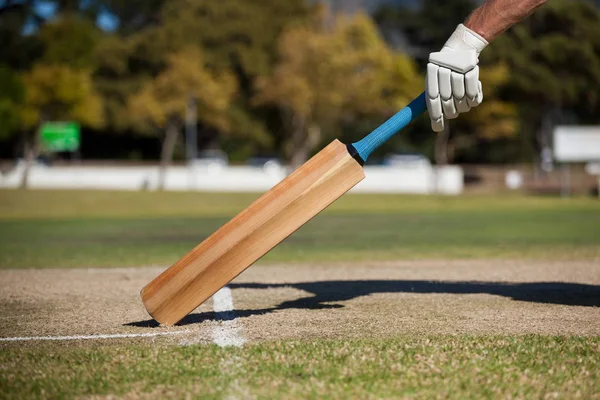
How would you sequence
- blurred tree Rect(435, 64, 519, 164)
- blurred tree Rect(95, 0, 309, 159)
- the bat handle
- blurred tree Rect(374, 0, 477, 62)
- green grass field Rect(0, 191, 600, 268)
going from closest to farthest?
the bat handle < green grass field Rect(0, 191, 600, 268) < blurred tree Rect(435, 64, 519, 164) < blurred tree Rect(95, 0, 309, 159) < blurred tree Rect(374, 0, 477, 62)

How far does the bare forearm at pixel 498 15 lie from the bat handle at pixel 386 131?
87 cm

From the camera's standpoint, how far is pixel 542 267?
1326 cm

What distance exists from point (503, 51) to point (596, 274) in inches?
2235

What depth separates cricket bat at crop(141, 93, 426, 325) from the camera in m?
7.29

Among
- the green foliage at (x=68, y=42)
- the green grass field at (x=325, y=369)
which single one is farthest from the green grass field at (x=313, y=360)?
the green foliage at (x=68, y=42)

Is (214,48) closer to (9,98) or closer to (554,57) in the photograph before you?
(9,98)

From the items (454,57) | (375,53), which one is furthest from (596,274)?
(375,53)

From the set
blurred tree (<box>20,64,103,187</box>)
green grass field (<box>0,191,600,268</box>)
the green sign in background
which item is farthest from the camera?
the green sign in background

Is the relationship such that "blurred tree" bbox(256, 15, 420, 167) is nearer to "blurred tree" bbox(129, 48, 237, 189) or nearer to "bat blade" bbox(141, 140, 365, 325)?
"blurred tree" bbox(129, 48, 237, 189)

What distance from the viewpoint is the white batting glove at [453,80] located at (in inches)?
293

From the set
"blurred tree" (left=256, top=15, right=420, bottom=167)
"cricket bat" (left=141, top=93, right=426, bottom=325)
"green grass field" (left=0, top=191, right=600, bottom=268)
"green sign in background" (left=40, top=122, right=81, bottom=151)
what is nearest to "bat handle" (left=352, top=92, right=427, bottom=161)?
"cricket bat" (left=141, top=93, right=426, bottom=325)

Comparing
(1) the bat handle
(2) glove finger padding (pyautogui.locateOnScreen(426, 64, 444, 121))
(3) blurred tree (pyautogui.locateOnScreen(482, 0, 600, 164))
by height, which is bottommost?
(1) the bat handle

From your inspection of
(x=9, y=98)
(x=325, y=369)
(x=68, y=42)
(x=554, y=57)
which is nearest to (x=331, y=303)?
(x=325, y=369)

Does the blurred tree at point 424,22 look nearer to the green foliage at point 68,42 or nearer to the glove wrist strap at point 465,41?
the green foliage at point 68,42
